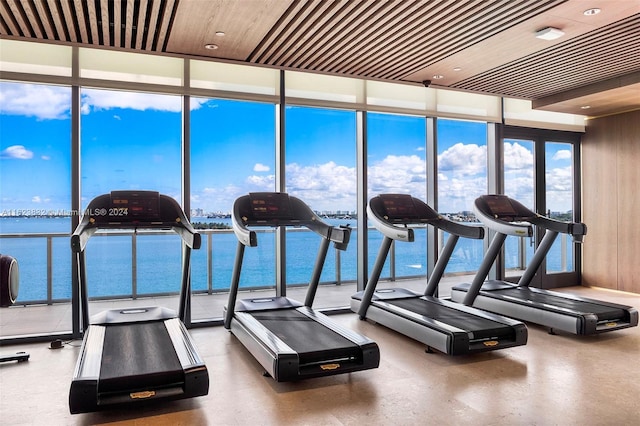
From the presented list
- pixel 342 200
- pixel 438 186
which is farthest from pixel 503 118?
pixel 342 200

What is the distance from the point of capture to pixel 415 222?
5590mm

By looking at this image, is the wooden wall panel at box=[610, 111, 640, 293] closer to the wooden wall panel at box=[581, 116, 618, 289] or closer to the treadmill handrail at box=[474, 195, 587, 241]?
the wooden wall panel at box=[581, 116, 618, 289]

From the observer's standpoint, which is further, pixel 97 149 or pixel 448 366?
pixel 97 149

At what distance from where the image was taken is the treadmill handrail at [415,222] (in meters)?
5.04

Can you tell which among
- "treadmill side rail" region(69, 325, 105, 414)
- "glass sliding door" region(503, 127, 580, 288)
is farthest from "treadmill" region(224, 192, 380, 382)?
"glass sliding door" region(503, 127, 580, 288)

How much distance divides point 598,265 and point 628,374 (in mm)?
4542

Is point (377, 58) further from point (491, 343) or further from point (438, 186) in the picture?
point (491, 343)

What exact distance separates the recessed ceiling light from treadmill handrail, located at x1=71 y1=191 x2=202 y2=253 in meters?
3.73

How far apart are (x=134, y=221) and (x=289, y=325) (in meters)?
1.81

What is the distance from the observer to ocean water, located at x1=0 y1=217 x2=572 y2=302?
5543 mm

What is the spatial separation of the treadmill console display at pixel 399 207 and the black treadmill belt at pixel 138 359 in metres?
2.80

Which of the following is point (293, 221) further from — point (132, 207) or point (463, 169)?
point (463, 169)

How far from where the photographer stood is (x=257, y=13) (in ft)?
13.3

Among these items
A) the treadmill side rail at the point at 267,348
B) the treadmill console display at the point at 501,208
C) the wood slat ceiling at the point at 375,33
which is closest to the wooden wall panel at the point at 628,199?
the wood slat ceiling at the point at 375,33
